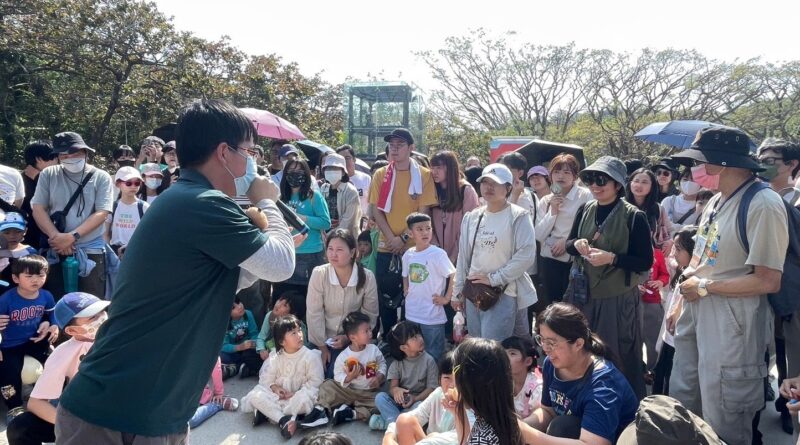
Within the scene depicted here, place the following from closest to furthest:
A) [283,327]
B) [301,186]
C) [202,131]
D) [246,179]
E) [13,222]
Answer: [202,131] → [246,179] → [283,327] → [13,222] → [301,186]

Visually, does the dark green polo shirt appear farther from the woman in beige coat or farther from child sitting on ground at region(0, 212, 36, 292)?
child sitting on ground at region(0, 212, 36, 292)

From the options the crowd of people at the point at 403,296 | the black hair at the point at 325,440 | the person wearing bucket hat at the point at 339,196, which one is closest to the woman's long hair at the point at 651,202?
the crowd of people at the point at 403,296

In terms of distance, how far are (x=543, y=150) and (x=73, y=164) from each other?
5.06 metres

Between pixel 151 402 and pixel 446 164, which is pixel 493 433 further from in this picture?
pixel 446 164

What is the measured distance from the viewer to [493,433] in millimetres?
2168

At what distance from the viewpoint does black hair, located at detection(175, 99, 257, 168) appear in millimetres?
1725

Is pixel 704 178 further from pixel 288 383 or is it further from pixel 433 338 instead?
pixel 288 383

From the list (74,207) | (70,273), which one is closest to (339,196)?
(74,207)

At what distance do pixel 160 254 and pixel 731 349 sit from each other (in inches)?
102

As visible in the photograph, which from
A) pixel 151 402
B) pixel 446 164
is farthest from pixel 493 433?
pixel 446 164

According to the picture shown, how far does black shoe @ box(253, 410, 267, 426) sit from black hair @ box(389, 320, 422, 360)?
1052 millimetres

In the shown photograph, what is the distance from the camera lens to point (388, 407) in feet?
12.5

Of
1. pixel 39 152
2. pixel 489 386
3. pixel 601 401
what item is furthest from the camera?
pixel 39 152

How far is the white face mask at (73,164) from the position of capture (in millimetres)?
4516
